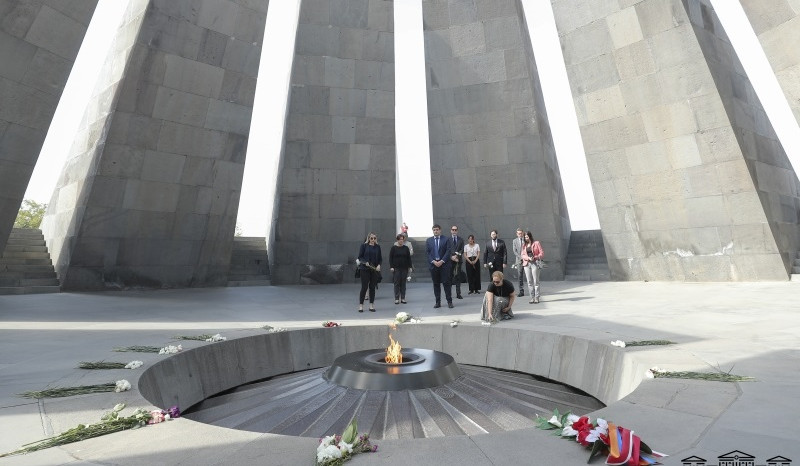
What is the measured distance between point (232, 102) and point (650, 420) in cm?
1281

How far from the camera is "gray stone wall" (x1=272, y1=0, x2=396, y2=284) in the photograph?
602 inches

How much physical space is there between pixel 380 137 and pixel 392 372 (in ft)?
37.9

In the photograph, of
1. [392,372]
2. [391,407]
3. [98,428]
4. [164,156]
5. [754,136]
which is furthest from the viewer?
[754,136]

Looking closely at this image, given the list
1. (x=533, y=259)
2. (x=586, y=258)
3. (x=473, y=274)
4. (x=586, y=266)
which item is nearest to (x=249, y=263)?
(x=473, y=274)

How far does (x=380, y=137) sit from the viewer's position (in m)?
16.0

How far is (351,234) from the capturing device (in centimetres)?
1568

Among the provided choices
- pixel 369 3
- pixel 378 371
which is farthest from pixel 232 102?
pixel 378 371

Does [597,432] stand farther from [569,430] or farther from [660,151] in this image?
[660,151]

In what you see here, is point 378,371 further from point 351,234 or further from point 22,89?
point 351,234

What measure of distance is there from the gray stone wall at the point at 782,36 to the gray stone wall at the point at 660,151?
1278mm

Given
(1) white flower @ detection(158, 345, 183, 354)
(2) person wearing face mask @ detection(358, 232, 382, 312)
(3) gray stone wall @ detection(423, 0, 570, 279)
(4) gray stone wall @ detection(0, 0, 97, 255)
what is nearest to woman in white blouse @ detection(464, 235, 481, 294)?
(2) person wearing face mask @ detection(358, 232, 382, 312)

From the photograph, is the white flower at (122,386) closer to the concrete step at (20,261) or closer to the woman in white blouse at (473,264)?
the woman in white blouse at (473,264)

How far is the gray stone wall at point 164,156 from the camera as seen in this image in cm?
1166

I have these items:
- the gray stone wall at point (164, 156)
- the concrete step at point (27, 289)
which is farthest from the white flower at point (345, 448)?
the concrete step at point (27, 289)
